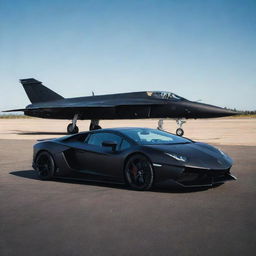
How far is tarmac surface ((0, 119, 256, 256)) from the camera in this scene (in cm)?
368

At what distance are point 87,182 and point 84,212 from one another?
2420mm

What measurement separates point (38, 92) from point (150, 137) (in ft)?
80.7

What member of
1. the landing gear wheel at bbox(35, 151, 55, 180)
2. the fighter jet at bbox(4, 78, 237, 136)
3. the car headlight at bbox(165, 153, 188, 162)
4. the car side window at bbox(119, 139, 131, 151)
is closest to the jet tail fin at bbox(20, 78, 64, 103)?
the fighter jet at bbox(4, 78, 237, 136)

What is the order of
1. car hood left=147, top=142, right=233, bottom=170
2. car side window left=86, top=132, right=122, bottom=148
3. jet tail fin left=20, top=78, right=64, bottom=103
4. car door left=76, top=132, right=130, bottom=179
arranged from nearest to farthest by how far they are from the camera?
car hood left=147, top=142, right=233, bottom=170, car door left=76, top=132, right=130, bottom=179, car side window left=86, top=132, right=122, bottom=148, jet tail fin left=20, top=78, right=64, bottom=103

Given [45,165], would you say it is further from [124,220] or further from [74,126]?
[74,126]

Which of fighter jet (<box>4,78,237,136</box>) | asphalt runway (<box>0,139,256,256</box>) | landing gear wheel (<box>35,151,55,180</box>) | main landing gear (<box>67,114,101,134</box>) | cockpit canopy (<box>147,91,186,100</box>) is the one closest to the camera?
asphalt runway (<box>0,139,256,256</box>)

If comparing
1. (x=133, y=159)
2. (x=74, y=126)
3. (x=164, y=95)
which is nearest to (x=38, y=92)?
(x=74, y=126)

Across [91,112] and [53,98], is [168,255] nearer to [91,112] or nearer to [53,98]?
[91,112]

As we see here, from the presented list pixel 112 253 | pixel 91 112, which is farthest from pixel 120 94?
pixel 112 253

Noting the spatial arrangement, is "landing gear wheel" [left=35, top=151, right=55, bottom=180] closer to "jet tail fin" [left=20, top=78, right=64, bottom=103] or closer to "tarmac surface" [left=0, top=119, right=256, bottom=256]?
"tarmac surface" [left=0, top=119, right=256, bottom=256]

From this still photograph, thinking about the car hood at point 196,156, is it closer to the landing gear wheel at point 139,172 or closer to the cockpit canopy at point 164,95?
the landing gear wheel at point 139,172

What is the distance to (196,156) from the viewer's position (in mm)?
6324

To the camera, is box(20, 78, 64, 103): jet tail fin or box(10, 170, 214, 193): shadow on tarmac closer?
box(10, 170, 214, 193): shadow on tarmac

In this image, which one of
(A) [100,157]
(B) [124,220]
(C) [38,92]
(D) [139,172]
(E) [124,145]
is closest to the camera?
(B) [124,220]
